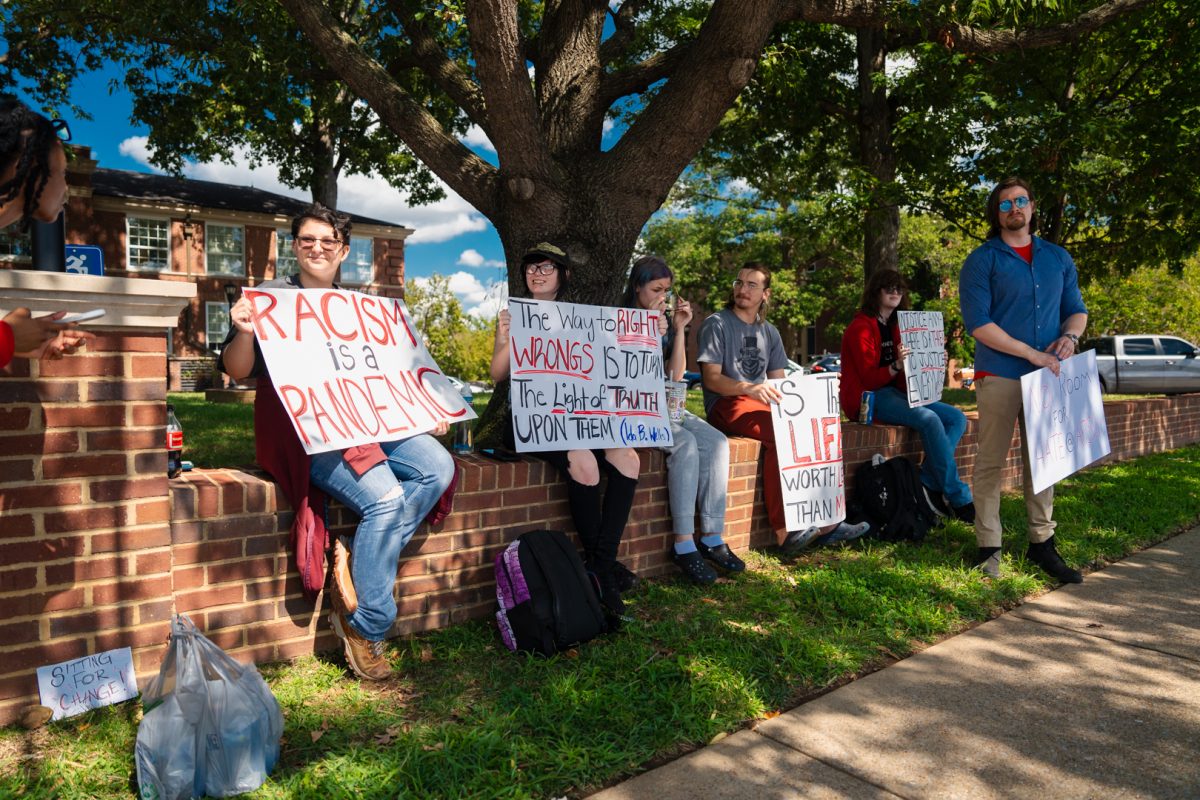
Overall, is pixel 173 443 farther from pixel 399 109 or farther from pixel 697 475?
pixel 399 109


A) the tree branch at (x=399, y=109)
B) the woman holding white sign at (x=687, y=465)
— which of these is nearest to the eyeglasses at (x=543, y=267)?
the woman holding white sign at (x=687, y=465)

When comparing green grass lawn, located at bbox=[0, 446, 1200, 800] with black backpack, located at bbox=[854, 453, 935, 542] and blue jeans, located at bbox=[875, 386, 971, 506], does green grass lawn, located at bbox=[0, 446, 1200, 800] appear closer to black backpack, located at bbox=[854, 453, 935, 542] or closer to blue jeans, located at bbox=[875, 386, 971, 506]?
black backpack, located at bbox=[854, 453, 935, 542]

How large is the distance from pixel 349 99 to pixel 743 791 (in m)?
14.3

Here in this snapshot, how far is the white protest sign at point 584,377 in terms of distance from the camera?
4066 millimetres

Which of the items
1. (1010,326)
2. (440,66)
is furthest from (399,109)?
(1010,326)

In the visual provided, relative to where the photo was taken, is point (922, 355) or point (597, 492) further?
point (922, 355)

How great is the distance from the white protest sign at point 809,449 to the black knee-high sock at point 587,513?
4.42 feet

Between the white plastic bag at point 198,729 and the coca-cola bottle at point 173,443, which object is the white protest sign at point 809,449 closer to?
the coca-cola bottle at point 173,443

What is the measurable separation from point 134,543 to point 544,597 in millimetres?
1561

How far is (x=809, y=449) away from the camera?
5.03 metres

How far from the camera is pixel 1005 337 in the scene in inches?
A: 182

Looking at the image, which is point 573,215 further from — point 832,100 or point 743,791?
point 832,100

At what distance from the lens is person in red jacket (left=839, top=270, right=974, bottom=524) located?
232 inches

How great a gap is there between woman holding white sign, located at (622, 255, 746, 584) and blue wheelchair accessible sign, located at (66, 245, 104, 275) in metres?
2.61
